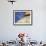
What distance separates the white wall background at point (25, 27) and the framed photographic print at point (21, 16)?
15 cm

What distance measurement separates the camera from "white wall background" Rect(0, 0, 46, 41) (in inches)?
193

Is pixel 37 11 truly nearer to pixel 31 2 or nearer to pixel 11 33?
pixel 31 2

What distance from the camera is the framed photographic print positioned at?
492cm

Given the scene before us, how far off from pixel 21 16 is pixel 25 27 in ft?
1.42

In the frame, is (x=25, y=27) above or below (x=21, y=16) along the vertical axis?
below

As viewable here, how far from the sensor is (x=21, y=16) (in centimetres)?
492

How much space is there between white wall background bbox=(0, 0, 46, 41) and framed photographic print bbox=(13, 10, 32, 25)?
0.49ft

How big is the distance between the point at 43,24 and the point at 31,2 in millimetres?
929

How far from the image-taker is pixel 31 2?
4.95 m

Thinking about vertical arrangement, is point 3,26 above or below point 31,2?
→ below

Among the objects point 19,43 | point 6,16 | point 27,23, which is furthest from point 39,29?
point 19,43

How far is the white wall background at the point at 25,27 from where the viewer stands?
193 inches

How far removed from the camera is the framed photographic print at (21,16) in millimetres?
4918

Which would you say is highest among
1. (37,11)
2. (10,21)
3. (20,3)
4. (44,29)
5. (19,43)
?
(20,3)
